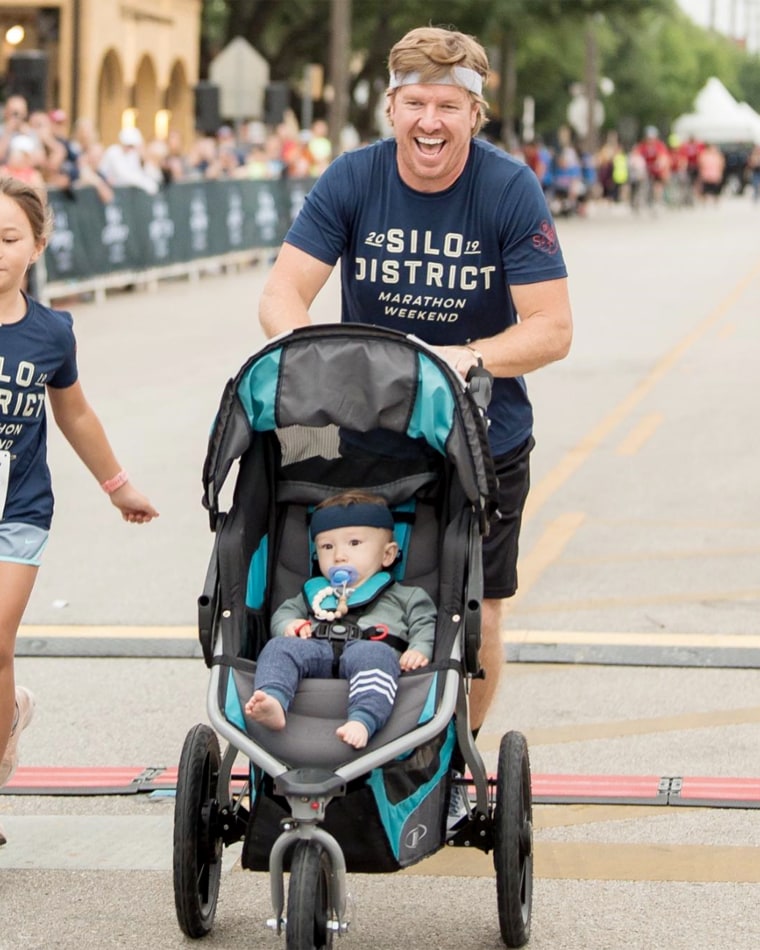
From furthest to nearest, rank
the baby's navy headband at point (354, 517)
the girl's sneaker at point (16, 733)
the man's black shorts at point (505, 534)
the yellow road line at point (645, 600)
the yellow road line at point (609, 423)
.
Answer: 1. the yellow road line at point (609, 423)
2. the yellow road line at point (645, 600)
3. the man's black shorts at point (505, 534)
4. the girl's sneaker at point (16, 733)
5. the baby's navy headband at point (354, 517)

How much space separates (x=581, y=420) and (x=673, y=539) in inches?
166

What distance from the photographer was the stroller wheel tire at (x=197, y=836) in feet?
14.1

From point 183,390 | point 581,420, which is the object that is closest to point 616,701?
point 581,420

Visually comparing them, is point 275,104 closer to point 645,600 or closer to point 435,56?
point 645,600

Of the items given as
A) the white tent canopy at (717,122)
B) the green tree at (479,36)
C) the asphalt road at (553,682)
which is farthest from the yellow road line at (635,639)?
the white tent canopy at (717,122)

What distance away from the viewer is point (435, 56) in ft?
16.2

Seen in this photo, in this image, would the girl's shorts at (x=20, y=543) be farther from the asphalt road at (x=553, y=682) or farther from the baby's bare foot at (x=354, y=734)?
the baby's bare foot at (x=354, y=734)

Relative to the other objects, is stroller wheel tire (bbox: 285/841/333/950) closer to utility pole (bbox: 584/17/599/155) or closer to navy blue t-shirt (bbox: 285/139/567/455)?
navy blue t-shirt (bbox: 285/139/567/455)

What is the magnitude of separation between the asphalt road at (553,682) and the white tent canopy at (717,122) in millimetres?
82452

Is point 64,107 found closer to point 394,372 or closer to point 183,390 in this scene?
point 183,390

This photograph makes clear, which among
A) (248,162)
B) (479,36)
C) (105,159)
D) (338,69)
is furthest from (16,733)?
(479,36)

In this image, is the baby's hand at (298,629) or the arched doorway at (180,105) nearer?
the baby's hand at (298,629)

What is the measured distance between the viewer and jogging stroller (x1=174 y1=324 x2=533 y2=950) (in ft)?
13.6

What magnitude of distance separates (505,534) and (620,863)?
0.90 meters
